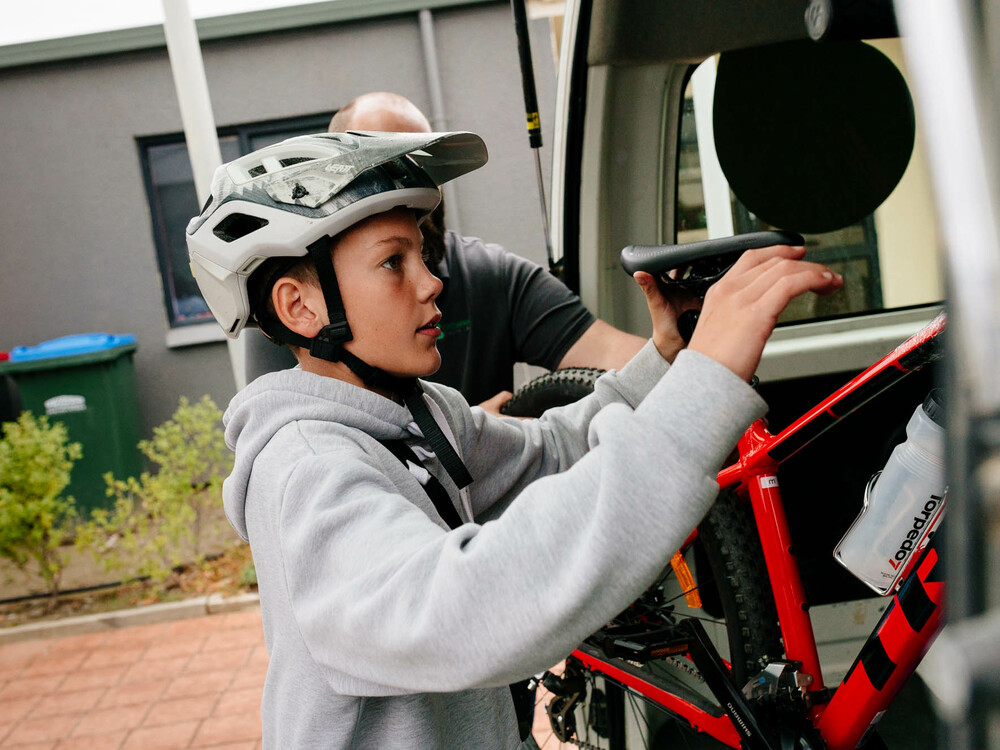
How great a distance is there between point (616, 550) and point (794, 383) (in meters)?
1.77

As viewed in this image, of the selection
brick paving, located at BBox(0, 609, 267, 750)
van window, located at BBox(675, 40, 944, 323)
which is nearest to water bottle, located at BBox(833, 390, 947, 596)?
van window, located at BBox(675, 40, 944, 323)

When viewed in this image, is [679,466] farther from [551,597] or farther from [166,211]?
[166,211]

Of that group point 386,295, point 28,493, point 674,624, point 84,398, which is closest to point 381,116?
point 386,295

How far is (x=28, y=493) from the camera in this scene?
5.13 meters

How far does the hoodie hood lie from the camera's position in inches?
50.7

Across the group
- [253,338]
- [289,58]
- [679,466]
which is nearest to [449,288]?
[253,338]

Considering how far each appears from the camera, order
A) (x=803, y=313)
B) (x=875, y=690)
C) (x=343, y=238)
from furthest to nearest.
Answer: (x=803, y=313) → (x=875, y=690) → (x=343, y=238)

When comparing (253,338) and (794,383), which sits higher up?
(253,338)

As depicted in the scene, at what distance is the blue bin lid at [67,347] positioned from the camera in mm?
6766

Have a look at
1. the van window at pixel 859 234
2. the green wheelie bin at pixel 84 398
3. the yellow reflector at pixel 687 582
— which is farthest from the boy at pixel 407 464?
the green wheelie bin at pixel 84 398

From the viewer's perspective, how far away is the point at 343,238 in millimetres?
1429

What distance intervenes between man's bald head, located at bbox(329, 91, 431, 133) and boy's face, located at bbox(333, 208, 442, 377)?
4.16ft

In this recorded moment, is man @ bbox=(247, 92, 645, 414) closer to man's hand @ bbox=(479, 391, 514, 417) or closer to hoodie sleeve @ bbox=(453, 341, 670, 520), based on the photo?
man's hand @ bbox=(479, 391, 514, 417)

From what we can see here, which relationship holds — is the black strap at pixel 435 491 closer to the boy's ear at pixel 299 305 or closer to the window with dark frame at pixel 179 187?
the boy's ear at pixel 299 305
